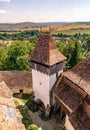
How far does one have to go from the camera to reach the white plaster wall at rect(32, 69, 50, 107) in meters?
33.0

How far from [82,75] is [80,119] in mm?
6353

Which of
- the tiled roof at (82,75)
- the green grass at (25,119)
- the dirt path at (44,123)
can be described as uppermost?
the tiled roof at (82,75)

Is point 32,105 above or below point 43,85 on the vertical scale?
below

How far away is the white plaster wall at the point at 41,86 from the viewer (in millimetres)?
33000

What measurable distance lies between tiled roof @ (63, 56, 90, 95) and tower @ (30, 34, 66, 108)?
2474mm

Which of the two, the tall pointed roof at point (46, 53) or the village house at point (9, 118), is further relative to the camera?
the tall pointed roof at point (46, 53)

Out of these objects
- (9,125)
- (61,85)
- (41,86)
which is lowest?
(41,86)

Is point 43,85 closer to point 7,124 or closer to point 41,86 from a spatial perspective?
point 41,86

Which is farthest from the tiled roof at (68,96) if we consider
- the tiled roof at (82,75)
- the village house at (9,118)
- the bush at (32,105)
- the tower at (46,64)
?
the village house at (9,118)

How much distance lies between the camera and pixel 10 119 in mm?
24078

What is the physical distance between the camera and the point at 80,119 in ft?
82.8

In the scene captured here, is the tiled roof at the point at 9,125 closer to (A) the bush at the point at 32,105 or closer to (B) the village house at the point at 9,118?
(B) the village house at the point at 9,118

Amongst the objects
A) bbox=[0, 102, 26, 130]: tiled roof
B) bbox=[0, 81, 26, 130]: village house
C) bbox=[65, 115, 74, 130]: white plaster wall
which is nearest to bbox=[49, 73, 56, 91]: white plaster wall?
bbox=[65, 115, 74, 130]: white plaster wall

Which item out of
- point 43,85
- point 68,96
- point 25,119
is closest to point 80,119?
point 68,96
